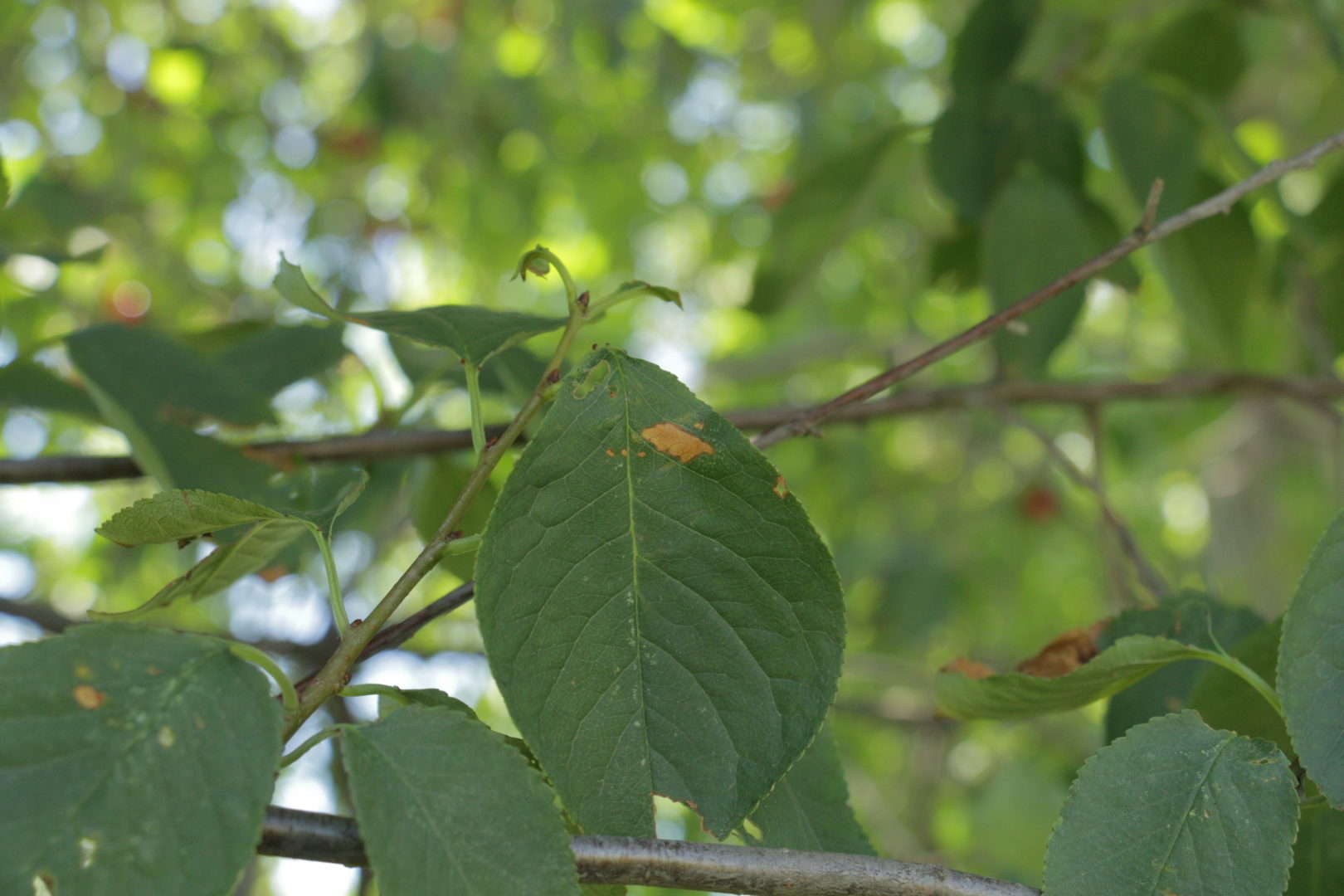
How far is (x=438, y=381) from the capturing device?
101cm

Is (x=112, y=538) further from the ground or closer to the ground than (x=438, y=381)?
closer to the ground

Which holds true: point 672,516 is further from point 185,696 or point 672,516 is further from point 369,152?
point 369,152

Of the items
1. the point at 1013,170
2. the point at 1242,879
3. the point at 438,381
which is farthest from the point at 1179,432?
the point at 1242,879

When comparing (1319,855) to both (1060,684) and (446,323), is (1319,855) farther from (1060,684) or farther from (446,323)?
(446,323)

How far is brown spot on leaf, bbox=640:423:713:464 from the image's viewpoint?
488 mm

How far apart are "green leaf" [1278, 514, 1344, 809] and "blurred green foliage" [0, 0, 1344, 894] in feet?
1.54

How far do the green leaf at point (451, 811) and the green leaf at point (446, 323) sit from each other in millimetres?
209

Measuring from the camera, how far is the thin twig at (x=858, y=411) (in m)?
0.89

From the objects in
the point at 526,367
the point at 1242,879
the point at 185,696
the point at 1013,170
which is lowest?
the point at 1242,879

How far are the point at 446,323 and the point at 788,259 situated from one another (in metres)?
0.85

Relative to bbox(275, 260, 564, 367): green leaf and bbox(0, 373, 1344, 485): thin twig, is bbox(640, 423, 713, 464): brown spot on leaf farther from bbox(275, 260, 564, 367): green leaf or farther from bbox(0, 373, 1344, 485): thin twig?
bbox(0, 373, 1344, 485): thin twig

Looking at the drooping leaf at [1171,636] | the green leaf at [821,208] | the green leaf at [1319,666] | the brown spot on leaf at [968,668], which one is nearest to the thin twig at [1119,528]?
the drooping leaf at [1171,636]

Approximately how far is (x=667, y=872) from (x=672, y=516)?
0.53ft

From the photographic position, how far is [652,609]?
18.8 inches
